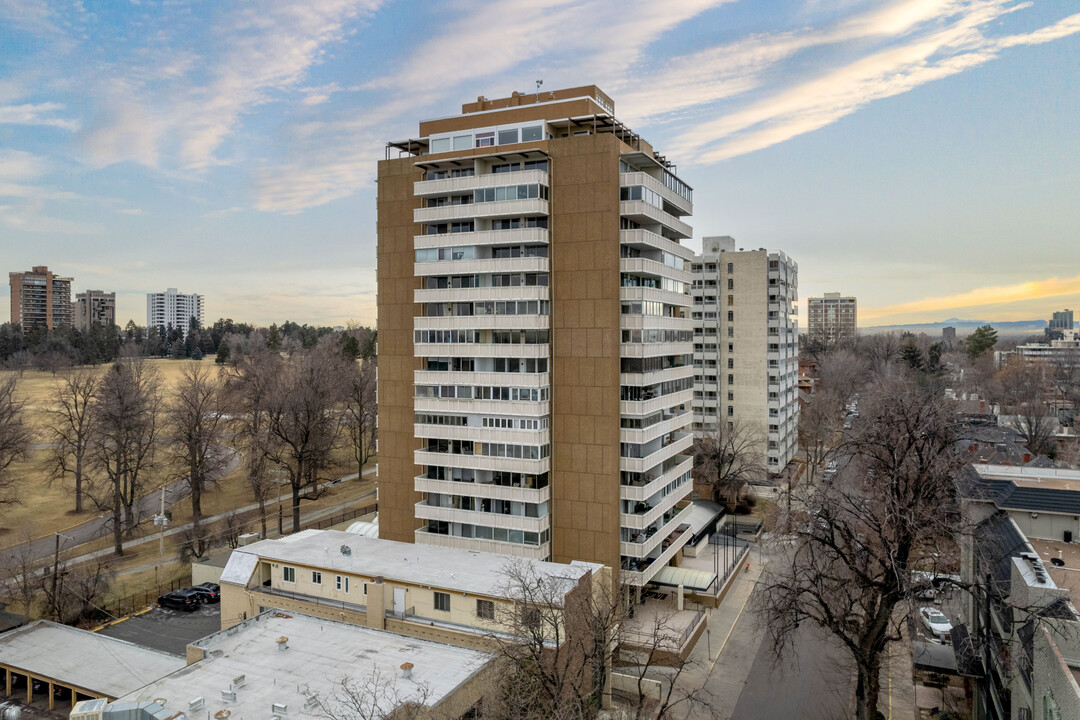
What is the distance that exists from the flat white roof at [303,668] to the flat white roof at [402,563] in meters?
2.98

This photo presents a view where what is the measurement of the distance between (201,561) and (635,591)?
97.6 ft

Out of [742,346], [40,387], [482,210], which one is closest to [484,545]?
[482,210]

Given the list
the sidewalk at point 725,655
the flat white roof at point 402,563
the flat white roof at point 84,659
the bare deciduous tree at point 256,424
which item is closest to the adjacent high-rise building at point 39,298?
the bare deciduous tree at point 256,424

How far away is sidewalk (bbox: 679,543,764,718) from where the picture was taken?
98.6 feet

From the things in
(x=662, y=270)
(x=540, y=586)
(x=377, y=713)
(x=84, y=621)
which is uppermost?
(x=662, y=270)

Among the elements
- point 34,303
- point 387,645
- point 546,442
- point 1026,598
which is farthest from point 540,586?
point 34,303

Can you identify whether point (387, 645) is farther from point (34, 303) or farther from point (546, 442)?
point (34, 303)

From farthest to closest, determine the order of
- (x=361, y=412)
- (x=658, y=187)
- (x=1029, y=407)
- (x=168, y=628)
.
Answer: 1. (x=1029, y=407)
2. (x=361, y=412)
3. (x=658, y=187)
4. (x=168, y=628)

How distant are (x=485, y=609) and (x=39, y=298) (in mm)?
205970

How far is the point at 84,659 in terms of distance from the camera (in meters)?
29.7

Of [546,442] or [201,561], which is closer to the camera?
[546,442]

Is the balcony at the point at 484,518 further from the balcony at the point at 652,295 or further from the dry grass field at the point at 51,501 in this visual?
the dry grass field at the point at 51,501

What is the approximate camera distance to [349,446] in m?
81.1

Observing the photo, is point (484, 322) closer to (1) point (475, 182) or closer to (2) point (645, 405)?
(1) point (475, 182)
